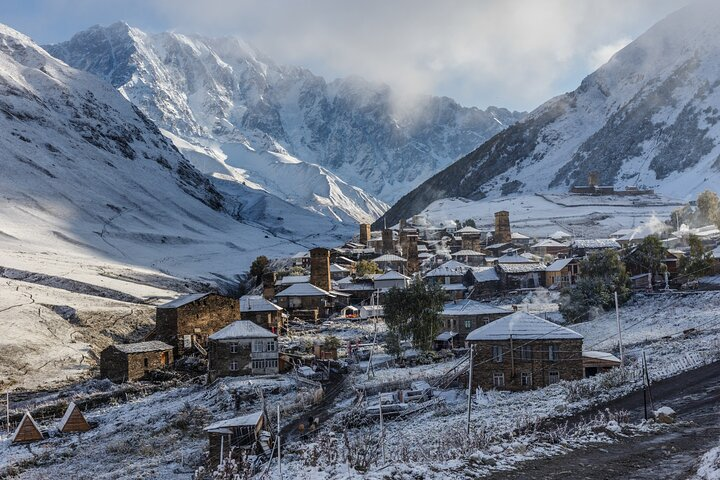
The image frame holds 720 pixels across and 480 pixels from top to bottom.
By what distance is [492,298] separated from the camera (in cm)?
7056

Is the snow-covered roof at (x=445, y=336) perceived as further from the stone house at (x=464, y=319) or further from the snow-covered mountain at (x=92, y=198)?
the snow-covered mountain at (x=92, y=198)

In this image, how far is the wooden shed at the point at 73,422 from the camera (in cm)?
3481

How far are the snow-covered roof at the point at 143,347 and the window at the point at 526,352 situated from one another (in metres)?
26.4

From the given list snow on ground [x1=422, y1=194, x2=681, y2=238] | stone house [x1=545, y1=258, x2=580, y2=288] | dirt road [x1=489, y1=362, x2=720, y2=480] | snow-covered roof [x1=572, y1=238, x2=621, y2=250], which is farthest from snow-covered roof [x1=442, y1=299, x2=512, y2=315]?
snow on ground [x1=422, y1=194, x2=681, y2=238]

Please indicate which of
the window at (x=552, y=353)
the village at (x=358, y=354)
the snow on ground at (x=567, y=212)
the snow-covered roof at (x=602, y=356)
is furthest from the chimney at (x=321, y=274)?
the snow on ground at (x=567, y=212)

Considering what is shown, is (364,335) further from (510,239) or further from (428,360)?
(510,239)

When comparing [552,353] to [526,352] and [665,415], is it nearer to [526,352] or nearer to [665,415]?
[526,352]

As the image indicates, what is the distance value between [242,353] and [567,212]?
359ft

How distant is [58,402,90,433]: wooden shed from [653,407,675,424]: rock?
26.9 m

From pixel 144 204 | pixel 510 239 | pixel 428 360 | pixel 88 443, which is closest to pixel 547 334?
pixel 428 360

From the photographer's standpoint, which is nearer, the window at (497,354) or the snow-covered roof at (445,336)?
the window at (497,354)

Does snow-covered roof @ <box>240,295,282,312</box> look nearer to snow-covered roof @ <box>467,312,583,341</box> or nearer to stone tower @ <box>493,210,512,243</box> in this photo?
snow-covered roof @ <box>467,312,583,341</box>

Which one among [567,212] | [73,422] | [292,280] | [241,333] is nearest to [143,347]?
[241,333]

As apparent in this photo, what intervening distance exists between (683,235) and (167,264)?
79378mm
